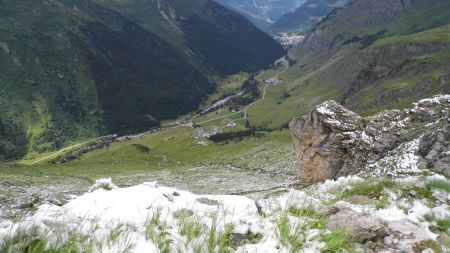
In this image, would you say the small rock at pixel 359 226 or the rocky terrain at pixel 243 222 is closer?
the rocky terrain at pixel 243 222

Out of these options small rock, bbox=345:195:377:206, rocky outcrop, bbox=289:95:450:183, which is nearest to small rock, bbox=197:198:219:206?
small rock, bbox=345:195:377:206

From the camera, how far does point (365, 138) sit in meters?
39.7

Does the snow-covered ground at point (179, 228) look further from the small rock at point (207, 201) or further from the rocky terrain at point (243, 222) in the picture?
the small rock at point (207, 201)

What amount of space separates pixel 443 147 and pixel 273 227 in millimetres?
25740

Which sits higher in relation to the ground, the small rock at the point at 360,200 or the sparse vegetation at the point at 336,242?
the sparse vegetation at the point at 336,242

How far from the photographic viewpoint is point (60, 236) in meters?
5.32

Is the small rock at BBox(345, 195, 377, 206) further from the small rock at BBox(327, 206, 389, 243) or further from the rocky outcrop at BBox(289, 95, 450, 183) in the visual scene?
the rocky outcrop at BBox(289, 95, 450, 183)

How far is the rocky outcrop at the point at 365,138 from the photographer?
3084 cm

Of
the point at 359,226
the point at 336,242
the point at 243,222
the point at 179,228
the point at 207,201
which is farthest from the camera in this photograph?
the point at 207,201

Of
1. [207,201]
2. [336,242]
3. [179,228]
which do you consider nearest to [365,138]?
[207,201]

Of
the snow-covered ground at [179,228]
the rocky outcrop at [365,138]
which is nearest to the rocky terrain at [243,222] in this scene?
the snow-covered ground at [179,228]

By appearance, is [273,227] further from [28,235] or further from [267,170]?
[267,170]

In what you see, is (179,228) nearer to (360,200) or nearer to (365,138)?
(360,200)

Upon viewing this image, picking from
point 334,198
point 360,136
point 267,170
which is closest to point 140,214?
point 334,198
